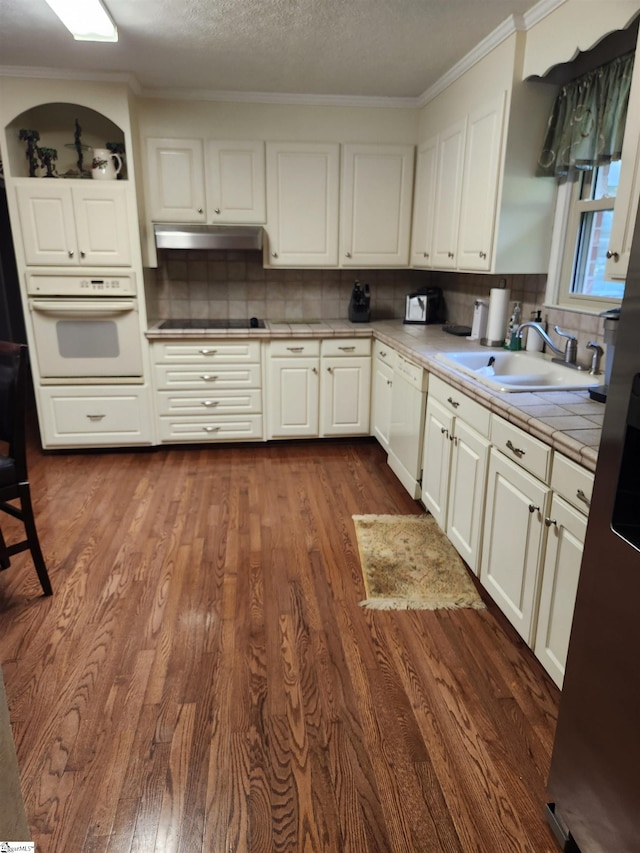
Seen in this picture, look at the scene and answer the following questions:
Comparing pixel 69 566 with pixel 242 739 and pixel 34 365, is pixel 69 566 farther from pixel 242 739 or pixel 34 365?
pixel 34 365

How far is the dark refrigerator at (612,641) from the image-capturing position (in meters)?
1.03

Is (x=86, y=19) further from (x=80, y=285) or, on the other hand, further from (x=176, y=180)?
(x=80, y=285)

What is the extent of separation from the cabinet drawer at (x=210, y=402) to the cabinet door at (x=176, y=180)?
120cm

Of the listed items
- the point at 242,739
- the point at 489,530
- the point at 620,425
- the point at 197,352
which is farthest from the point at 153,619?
the point at 197,352

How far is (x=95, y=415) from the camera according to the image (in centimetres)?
376

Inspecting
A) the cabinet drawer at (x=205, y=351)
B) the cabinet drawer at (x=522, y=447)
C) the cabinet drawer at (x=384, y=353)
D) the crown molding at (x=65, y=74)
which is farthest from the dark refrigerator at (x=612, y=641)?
the crown molding at (x=65, y=74)

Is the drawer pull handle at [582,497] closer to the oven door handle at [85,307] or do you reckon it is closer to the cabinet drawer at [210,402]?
the cabinet drawer at [210,402]

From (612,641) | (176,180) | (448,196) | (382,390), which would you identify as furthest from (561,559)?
(176,180)

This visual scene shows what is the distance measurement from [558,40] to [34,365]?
3426mm

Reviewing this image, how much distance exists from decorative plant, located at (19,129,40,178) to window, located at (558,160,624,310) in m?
3.17

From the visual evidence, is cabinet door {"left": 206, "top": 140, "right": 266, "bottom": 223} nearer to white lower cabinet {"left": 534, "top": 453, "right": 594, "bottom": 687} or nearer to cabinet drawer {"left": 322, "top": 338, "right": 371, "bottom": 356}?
cabinet drawer {"left": 322, "top": 338, "right": 371, "bottom": 356}

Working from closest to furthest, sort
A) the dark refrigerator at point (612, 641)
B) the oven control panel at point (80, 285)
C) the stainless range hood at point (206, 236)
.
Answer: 1. the dark refrigerator at point (612, 641)
2. the oven control panel at point (80, 285)
3. the stainless range hood at point (206, 236)

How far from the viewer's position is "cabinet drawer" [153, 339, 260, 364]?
372 centimetres

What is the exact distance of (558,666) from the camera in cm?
167
